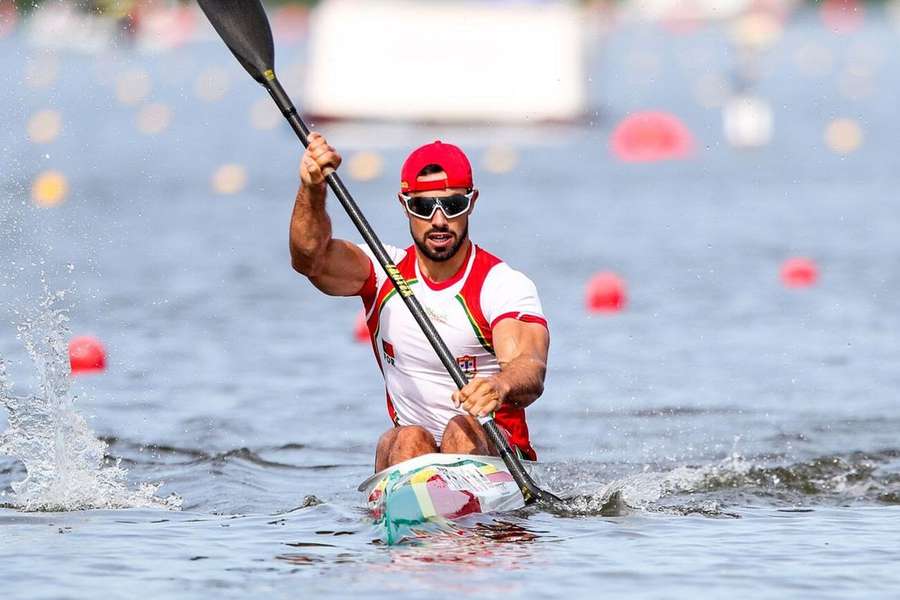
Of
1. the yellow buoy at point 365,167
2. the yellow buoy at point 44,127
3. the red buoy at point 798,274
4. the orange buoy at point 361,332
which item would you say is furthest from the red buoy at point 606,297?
the yellow buoy at point 44,127

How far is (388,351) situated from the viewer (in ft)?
25.6

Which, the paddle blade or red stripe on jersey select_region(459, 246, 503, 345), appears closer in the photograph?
red stripe on jersey select_region(459, 246, 503, 345)

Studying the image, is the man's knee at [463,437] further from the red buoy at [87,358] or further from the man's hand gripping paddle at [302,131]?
the red buoy at [87,358]

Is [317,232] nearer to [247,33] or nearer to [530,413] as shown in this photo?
[247,33]

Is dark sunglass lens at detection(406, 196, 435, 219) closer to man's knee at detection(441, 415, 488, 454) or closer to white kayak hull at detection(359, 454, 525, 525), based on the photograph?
man's knee at detection(441, 415, 488, 454)

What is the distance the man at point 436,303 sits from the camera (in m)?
7.31

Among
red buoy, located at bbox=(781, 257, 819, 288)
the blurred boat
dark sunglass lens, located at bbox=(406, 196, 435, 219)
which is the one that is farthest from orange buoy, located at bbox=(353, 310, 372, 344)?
the blurred boat

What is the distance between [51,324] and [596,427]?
3.56m

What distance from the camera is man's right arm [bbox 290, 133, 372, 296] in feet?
23.8

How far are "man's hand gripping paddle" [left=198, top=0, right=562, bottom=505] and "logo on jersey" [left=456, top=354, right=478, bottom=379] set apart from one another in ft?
0.73

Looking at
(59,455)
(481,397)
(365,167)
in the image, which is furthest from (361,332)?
(365,167)

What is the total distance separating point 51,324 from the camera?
9633 millimetres

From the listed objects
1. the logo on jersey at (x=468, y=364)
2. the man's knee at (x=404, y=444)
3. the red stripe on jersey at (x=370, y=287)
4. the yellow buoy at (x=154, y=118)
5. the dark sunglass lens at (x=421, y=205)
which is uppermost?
the yellow buoy at (x=154, y=118)

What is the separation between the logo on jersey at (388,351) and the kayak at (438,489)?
0.59 metres
